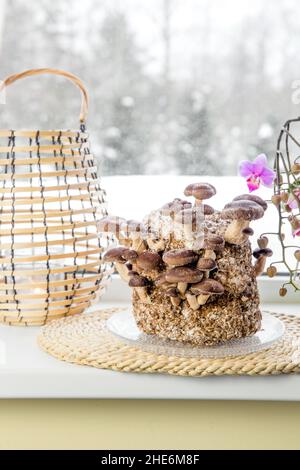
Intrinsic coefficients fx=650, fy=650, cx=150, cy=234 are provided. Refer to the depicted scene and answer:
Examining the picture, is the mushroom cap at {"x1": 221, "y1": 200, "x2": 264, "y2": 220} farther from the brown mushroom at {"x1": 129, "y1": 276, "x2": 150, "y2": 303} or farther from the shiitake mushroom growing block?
the brown mushroom at {"x1": 129, "y1": 276, "x2": 150, "y2": 303}

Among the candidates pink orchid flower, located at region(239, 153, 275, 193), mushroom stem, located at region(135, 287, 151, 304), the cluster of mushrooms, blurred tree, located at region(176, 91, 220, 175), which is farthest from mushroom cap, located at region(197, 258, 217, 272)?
blurred tree, located at region(176, 91, 220, 175)

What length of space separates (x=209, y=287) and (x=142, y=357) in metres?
0.14

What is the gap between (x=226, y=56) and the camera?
4.42 ft

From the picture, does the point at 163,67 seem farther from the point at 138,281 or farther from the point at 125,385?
the point at 125,385

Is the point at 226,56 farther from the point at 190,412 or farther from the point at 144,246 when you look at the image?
the point at 190,412

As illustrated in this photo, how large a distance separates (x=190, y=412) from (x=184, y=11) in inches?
32.6

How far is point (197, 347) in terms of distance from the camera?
935mm

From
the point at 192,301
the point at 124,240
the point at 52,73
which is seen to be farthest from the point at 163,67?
the point at 192,301

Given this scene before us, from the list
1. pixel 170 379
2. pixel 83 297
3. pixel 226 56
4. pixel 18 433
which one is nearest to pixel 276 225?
pixel 226 56

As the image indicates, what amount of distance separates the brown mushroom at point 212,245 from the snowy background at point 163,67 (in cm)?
52

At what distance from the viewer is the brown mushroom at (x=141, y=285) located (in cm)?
92

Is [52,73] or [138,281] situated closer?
[138,281]

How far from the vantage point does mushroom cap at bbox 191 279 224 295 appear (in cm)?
87

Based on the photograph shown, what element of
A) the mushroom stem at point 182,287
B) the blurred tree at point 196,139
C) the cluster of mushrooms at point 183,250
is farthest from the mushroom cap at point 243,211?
the blurred tree at point 196,139
